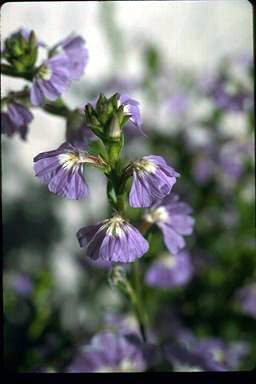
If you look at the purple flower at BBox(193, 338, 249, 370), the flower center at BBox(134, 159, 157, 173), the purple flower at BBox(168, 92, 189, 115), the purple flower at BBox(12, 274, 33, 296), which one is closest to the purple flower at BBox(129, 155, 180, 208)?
the flower center at BBox(134, 159, 157, 173)

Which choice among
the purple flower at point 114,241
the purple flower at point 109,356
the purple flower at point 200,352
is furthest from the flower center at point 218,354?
the purple flower at point 114,241

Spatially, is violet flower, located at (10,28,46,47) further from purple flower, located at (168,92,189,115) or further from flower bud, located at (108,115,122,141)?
purple flower, located at (168,92,189,115)

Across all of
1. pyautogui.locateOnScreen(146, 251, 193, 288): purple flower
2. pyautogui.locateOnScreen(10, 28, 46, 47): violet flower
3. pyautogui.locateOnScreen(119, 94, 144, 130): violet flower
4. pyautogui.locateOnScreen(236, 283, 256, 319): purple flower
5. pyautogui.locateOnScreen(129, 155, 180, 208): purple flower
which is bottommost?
pyautogui.locateOnScreen(236, 283, 256, 319): purple flower

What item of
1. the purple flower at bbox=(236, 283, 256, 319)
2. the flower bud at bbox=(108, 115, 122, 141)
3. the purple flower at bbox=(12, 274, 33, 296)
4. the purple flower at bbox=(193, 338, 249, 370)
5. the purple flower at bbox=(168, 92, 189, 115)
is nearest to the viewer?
the flower bud at bbox=(108, 115, 122, 141)

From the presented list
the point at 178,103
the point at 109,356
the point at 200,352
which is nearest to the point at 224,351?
the point at 200,352

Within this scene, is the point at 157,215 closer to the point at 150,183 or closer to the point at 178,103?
the point at 150,183
